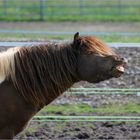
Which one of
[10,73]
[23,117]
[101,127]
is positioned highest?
[10,73]

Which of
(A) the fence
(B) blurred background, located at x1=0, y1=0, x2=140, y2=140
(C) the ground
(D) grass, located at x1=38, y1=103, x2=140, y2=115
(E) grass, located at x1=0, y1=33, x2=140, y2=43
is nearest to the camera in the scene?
(B) blurred background, located at x1=0, y1=0, x2=140, y2=140

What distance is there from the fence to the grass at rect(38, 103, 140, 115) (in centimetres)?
1219

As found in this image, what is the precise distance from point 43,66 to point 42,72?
6 cm

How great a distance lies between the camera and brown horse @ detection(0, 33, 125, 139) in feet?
20.8

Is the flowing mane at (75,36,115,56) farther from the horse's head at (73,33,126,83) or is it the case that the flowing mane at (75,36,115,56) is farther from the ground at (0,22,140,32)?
the ground at (0,22,140,32)

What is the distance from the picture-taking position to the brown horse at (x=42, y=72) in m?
6.34

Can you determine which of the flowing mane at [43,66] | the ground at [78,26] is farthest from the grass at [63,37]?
the flowing mane at [43,66]

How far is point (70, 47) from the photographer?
644cm

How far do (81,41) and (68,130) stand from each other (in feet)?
9.47

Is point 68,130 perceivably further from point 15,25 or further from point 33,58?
point 15,25

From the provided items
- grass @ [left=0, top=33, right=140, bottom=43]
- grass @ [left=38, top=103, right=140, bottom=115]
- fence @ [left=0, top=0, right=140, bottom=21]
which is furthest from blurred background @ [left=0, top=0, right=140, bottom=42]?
grass @ [left=38, top=103, right=140, bottom=115]

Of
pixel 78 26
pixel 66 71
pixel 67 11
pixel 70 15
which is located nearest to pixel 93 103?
pixel 66 71

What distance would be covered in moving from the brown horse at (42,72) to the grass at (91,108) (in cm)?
355

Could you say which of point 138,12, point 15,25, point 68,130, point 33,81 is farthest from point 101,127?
point 138,12
